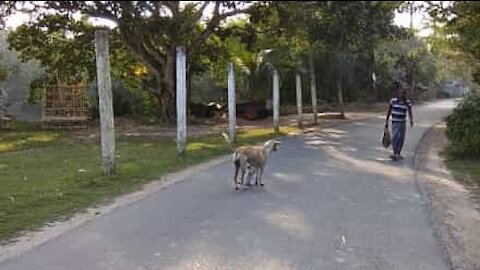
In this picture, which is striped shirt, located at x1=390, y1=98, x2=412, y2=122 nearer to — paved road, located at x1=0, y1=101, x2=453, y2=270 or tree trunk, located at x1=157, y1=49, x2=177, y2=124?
paved road, located at x1=0, y1=101, x2=453, y2=270

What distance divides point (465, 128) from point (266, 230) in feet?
31.6

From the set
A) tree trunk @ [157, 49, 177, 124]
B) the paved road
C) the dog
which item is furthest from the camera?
tree trunk @ [157, 49, 177, 124]

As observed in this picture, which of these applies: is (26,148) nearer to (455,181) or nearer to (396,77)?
(455,181)

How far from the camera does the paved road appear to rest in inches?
274

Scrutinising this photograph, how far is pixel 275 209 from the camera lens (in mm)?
9750

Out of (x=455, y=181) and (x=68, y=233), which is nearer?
(x=68, y=233)

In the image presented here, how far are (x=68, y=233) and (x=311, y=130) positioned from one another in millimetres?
18738

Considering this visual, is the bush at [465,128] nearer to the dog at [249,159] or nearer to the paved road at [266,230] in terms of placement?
the paved road at [266,230]

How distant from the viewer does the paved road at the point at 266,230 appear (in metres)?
6.95

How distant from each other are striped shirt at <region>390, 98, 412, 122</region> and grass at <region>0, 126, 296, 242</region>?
4.47m

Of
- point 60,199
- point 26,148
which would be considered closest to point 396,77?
point 26,148

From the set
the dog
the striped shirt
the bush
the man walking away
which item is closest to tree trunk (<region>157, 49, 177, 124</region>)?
the man walking away

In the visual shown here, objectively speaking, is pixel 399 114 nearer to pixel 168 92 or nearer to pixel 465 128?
pixel 465 128

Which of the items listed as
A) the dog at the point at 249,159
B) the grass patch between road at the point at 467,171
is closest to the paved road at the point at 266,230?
the dog at the point at 249,159
